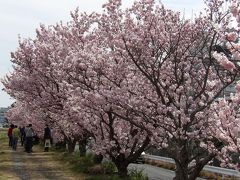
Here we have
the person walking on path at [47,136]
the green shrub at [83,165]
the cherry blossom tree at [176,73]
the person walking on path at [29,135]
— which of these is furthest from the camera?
the person walking on path at [47,136]

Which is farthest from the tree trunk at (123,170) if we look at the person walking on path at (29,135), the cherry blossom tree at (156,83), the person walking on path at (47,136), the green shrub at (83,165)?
the person walking on path at (47,136)

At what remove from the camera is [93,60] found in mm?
12914

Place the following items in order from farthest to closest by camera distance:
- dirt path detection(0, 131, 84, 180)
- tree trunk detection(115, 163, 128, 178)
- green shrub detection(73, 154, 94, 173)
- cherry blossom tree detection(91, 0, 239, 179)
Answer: green shrub detection(73, 154, 94, 173) < dirt path detection(0, 131, 84, 180) < tree trunk detection(115, 163, 128, 178) < cherry blossom tree detection(91, 0, 239, 179)

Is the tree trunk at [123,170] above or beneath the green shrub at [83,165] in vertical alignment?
beneath

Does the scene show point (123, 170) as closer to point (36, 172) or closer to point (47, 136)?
point (36, 172)

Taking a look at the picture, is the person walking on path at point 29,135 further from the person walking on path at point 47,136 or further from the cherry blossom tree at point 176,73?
the cherry blossom tree at point 176,73

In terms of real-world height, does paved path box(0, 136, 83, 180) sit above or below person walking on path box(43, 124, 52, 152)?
below

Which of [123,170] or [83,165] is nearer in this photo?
[123,170]

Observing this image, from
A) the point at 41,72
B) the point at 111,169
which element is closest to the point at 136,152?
the point at 111,169

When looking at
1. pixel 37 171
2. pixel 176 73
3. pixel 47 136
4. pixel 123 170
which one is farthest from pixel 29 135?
pixel 176 73

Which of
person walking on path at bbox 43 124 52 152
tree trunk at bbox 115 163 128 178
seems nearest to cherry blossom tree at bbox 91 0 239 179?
tree trunk at bbox 115 163 128 178

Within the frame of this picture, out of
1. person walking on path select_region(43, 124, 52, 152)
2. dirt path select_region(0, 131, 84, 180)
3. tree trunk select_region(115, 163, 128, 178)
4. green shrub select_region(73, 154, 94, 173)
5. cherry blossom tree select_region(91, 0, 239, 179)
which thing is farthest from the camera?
person walking on path select_region(43, 124, 52, 152)

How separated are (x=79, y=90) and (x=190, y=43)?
12.0ft

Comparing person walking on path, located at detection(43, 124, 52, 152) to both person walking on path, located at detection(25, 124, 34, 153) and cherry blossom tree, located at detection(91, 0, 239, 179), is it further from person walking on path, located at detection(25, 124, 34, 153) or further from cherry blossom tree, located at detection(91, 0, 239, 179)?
cherry blossom tree, located at detection(91, 0, 239, 179)
